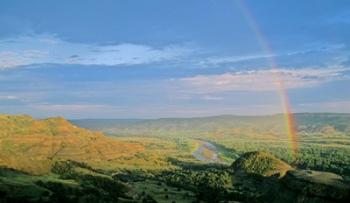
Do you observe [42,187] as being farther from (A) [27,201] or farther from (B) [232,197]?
(B) [232,197]

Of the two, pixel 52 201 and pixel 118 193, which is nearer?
pixel 52 201

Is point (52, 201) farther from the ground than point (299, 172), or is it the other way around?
point (299, 172)

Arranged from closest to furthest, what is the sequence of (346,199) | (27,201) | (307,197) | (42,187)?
1. (346,199)
2. (307,197)
3. (27,201)
4. (42,187)

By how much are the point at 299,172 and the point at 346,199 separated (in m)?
34.2

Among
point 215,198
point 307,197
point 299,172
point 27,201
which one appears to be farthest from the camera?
point 215,198

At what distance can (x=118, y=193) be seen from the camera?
185 meters

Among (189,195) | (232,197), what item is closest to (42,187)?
(189,195)

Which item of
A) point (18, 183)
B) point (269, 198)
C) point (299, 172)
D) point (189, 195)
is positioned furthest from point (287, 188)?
point (18, 183)

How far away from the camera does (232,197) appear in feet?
616

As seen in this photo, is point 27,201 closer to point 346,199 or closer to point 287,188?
point 287,188

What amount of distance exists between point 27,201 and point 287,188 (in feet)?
267

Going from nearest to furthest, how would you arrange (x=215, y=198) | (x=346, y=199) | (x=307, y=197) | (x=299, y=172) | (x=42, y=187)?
1. (x=346, y=199)
2. (x=307, y=197)
3. (x=299, y=172)
4. (x=42, y=187)
5. (x=215, y=198)

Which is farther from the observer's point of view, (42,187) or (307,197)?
(42,187)

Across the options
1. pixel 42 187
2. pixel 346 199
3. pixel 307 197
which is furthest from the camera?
pixel 42 187
